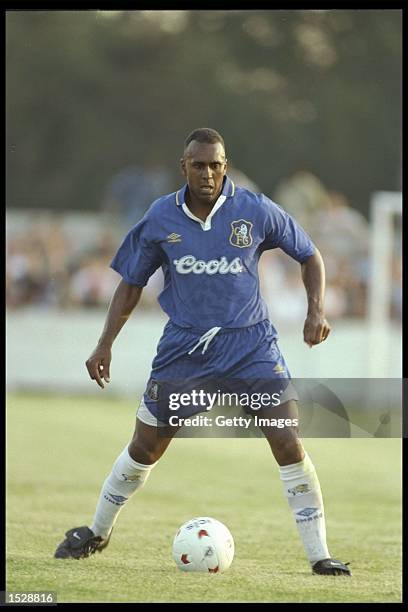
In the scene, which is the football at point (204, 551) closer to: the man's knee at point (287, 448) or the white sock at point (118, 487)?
the white sock at point (118, 487)

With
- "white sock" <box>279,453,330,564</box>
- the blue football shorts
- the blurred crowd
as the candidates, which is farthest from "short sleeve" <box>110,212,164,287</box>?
the blurred crowd

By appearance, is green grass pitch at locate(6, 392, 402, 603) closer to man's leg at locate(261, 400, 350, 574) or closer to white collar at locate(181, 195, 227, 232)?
man's leg at locate(261, 400, 350, 574)

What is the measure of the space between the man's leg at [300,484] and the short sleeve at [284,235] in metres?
0.80

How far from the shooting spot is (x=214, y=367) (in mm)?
6379

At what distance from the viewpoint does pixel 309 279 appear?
6.47m

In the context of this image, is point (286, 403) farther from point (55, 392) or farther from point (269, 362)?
point (55, 392)

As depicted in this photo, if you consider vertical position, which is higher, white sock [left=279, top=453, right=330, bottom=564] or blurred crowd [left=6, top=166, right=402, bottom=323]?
blurred crowd [left=6, top=166, right=402, bottom=323]

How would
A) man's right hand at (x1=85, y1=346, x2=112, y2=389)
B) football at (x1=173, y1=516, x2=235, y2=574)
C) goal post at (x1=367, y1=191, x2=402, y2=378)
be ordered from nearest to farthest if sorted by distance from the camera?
football at (x1=173, y1=516, x2=235, y2=574) < man's right hand at (x1=85, y1=346, x2=112, y2=389) < goal post at (x1=367, y1=191, x2=402, y2=378)

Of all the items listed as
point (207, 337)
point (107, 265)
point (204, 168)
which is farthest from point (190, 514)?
point (107, 265)

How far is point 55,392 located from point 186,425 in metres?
15.2

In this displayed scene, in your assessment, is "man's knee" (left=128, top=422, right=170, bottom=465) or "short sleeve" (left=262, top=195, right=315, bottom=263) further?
"man's knee" (left=128, top=422, right=170, bottom=465)

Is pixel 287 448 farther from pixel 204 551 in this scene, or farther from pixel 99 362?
pixel 99 362

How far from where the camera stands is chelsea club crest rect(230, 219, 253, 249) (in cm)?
629
